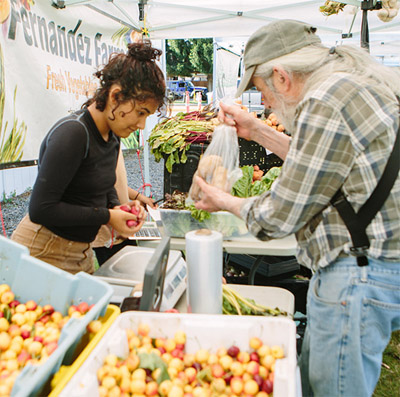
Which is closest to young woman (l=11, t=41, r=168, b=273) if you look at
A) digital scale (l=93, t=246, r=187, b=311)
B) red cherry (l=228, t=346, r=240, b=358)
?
digital scale (l=93, t=246, r=187, b=311)

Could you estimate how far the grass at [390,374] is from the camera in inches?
113

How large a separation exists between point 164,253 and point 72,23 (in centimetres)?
343

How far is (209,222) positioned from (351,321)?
1291 millimetres

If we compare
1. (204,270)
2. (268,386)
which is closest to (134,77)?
(204,270)

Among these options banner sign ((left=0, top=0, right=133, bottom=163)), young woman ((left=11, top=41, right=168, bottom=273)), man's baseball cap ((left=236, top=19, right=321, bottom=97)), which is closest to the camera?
man's baseball cap ((left=236, top=19, right=321, bottom=97))

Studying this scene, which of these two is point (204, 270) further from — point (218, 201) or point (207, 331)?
point (218, 201)

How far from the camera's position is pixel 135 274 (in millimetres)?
1883

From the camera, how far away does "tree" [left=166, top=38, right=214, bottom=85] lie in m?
29.6

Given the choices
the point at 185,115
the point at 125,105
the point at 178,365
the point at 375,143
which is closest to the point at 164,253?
the point at 178,365

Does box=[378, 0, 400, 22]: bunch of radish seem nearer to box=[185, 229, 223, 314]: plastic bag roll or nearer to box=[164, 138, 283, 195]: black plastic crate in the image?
box=[164, 138, 283, 195]: black plastic crate

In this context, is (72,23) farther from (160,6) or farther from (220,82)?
(220,82)

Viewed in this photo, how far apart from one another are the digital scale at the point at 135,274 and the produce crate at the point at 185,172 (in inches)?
32.1

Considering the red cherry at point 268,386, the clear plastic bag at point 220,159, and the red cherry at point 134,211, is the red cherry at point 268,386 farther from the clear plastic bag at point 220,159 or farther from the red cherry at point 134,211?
the red cherry at point 134,211

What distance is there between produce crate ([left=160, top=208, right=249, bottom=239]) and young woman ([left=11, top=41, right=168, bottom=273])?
35 cm
